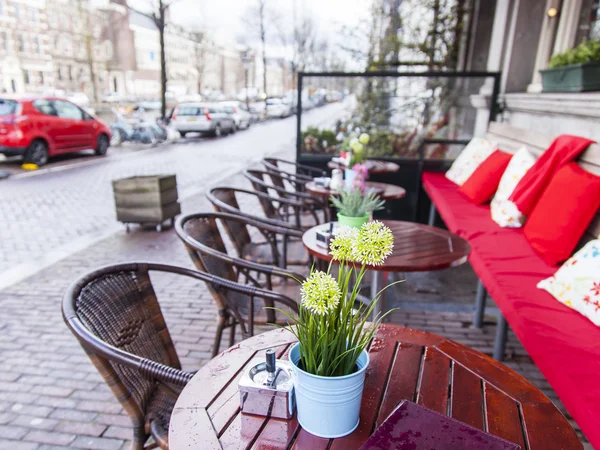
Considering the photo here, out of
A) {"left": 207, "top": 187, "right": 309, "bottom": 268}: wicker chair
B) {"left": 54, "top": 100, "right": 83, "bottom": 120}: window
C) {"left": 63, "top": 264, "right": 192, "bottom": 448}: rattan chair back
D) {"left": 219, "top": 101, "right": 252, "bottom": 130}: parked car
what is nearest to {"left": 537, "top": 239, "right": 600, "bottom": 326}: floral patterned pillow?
{"left": 207, "top": 187, "right": 309, "bottom": 268}: wicker chair

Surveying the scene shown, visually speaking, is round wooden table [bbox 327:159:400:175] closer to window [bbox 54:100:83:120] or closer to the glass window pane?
the glass window pane

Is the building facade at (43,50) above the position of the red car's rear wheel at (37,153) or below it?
above

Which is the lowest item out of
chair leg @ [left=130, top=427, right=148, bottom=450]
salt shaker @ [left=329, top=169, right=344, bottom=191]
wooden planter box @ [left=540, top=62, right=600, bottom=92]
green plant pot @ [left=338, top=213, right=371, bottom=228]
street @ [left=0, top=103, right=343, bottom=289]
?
street @ [left=0, top=103, right=343, bottom=289]

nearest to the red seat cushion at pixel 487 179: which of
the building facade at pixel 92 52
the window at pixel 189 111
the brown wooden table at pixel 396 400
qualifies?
the brown wooden table at pixel 396 400

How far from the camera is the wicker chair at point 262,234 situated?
114 inches

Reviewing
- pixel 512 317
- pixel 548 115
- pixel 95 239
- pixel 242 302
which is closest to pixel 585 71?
pixel 548 115

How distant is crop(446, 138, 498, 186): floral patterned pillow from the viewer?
15.9ft

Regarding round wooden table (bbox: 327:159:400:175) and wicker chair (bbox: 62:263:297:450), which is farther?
round wooden table (bbox: 327:159:400:175)

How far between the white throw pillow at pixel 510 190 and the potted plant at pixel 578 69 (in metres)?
0.70

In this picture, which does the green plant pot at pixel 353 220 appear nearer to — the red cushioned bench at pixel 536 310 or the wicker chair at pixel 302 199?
the red cushioned bench at pixel 536 310

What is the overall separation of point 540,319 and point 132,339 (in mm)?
1757

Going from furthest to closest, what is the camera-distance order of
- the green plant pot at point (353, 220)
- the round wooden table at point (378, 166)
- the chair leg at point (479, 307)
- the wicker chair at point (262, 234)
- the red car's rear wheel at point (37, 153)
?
the red car's rear wheel at point (37, 153) < the round wooden table at point (378, 166) < the chair leg at point (479, 307) < the wicker chair at point (262, 234) < the green plant pot at point (353, 220)

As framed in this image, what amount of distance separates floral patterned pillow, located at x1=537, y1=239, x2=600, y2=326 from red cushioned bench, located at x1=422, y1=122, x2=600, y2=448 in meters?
0.04

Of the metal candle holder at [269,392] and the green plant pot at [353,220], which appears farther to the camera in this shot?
the green plant pot at [353,220]
